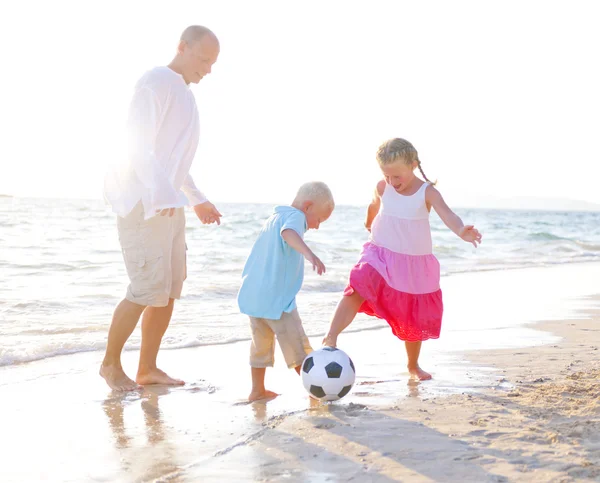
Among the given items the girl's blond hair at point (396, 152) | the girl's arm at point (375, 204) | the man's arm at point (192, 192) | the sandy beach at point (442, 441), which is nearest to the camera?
the sandy beach at point (442, 441)

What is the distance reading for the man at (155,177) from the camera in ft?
12.5

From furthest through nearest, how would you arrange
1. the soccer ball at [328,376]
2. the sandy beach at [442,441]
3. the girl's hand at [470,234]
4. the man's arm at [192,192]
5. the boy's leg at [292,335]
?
1. the man's arm at [192,192]
2. the boy's leg at [292,335]
3. the girl's hand at [470,234]
4. the soccer ball at [328,376]
5. the sandy beach at [442,441]

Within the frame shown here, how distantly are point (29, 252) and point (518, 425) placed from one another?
37.2 ft

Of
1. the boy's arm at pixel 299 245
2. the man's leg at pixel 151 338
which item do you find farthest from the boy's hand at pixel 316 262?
the man's leg at pixel 151 338

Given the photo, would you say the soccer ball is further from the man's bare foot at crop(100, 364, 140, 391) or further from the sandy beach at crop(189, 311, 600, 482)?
the man's bare foot at crop(100, 364, 140, 391)

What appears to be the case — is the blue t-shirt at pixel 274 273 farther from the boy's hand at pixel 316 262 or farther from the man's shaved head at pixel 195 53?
the man's shaved head at pixel 195 53

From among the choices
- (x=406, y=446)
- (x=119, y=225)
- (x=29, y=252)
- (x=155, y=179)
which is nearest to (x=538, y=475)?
(x=406, y=446)

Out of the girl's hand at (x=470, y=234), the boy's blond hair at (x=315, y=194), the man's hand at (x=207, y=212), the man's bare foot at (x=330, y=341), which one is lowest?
the man's bare foot at (x=330, y=341)

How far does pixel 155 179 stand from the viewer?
3691 millimetres

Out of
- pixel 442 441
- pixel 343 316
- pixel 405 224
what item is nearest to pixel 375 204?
pixel 405 224

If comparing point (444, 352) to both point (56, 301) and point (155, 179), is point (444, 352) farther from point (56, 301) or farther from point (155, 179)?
point (56, 301)

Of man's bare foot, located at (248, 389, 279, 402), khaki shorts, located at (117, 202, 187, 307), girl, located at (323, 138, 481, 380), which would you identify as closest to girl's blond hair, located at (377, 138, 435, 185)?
girl, located at (323, 138, 481, 380)

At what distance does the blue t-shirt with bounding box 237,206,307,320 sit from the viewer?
12.1 feet

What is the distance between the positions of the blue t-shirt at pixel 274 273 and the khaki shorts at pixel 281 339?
0.06 m
